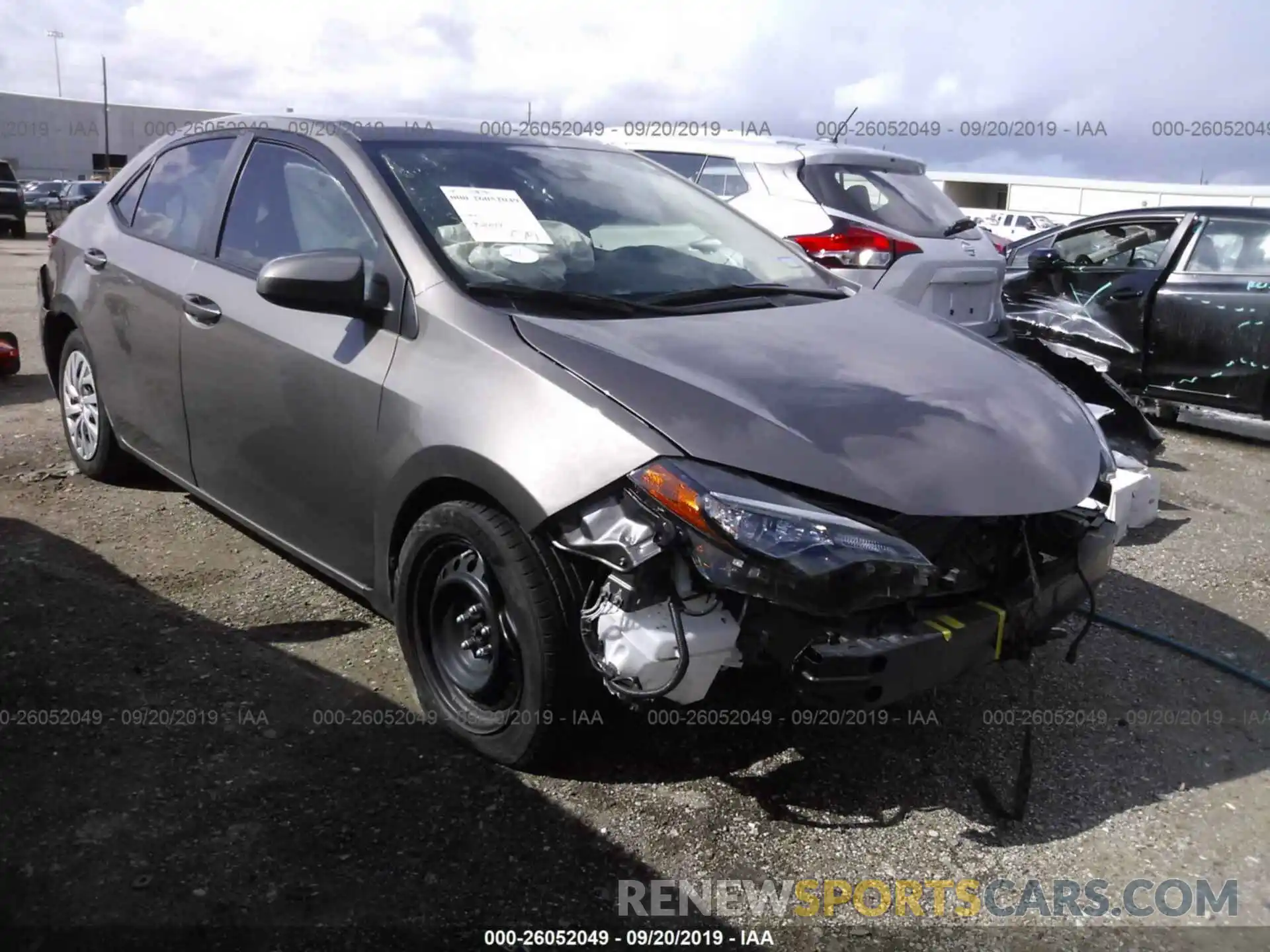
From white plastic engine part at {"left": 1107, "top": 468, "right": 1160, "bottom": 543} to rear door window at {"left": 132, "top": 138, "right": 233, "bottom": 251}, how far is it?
12.6ft

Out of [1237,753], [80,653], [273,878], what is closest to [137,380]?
[80,653]

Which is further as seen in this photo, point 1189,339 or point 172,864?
point 1189,339

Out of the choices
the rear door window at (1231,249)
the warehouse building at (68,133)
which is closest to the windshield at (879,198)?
the rear door window at (1231,249)

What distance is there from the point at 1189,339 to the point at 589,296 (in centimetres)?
565

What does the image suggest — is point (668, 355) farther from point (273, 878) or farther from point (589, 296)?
point (273, 878)

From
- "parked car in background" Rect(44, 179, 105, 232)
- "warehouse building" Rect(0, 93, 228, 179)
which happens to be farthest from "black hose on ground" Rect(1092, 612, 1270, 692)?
"warehouse building" Rect(0, 93, 228, 179)

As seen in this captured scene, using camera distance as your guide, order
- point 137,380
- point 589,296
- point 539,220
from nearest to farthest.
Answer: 1. point 589,296
2. point 539,220
3. point 137,380

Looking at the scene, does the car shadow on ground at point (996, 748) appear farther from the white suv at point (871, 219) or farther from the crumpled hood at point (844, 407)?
the white suv at point (871, 219)

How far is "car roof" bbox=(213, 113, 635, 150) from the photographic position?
3525 mm

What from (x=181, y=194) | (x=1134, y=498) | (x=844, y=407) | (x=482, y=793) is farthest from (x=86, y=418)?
(x=1134, y=498)

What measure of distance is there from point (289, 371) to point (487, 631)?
3.69ft

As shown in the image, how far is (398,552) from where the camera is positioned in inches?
123

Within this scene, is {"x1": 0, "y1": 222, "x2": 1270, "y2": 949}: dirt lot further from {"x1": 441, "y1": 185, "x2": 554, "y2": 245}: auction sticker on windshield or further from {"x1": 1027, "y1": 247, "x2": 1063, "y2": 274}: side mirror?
{"x1": 1027, "y1": 247, "x2": 1063, "y2": 274}: side mirror

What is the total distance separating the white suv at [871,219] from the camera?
20.3 ft
